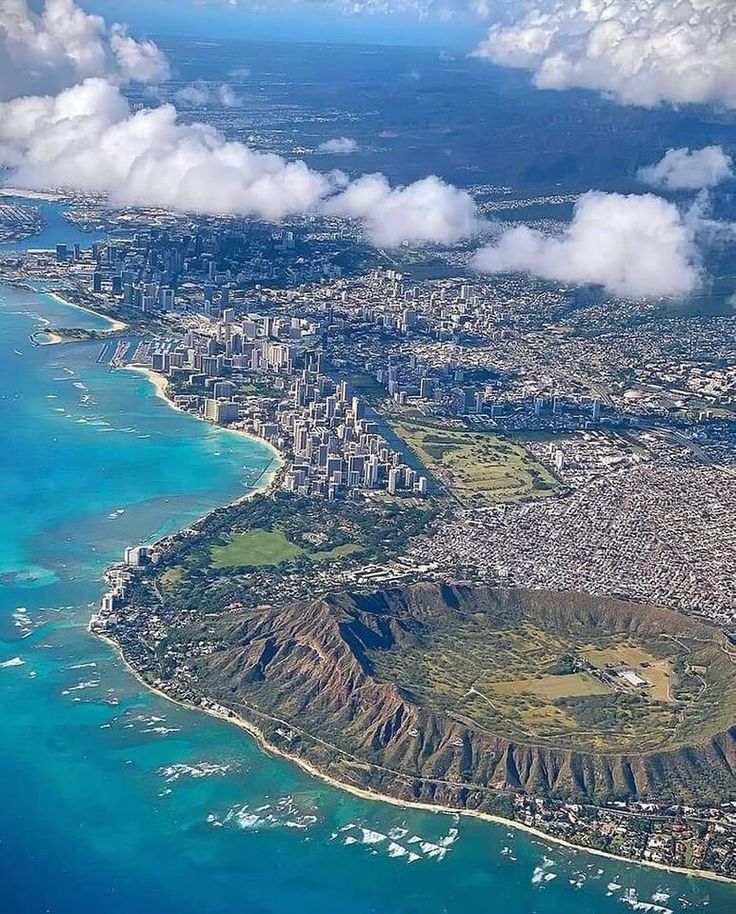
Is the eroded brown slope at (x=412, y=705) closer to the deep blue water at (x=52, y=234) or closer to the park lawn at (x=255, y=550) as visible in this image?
the park lawn at (x=255, y=550)

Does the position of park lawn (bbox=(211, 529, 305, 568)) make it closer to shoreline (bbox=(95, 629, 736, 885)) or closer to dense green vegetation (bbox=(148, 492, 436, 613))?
dense green vegetation (bbox=(148, 492, 436, 613))

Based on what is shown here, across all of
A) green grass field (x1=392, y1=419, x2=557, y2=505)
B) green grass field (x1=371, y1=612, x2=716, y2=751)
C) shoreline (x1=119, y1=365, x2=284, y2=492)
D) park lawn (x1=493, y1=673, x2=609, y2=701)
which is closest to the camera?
green grass field (x1=371, y1=612, x2=716, y2=751)

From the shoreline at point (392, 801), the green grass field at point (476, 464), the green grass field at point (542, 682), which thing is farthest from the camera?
the green grass field at point (476, 464)

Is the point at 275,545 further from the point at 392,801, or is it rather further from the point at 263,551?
the point at 392,801

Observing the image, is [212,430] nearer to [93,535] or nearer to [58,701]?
[93,535]

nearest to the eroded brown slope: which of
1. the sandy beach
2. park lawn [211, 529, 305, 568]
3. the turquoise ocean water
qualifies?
the sandy beach

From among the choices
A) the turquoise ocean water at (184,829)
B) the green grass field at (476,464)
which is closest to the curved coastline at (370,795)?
the turquoise ocean water at (184,829)
